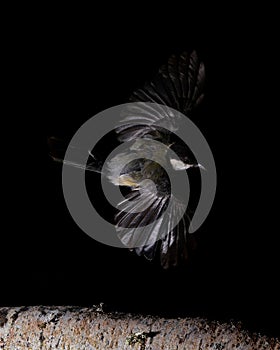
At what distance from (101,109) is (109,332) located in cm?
77

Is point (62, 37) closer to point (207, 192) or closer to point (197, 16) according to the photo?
point (197, 16)

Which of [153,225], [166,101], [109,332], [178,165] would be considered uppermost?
[166,101]

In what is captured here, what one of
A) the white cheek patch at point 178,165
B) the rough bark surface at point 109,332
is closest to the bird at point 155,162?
the white cheek patch at point 178,165

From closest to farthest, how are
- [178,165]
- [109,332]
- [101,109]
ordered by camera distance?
[109,332], [178,165], [101,109]

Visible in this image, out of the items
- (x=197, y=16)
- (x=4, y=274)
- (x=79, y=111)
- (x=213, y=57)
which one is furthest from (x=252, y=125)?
(x=4, y=274)

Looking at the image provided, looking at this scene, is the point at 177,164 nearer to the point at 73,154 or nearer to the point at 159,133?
the point at 159,133

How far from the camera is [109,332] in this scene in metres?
0.74

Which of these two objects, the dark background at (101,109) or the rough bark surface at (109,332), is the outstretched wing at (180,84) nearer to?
the dark background at (101,109)

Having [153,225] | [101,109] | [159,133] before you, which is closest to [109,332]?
[153,225]

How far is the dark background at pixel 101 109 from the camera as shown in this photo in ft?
3.73

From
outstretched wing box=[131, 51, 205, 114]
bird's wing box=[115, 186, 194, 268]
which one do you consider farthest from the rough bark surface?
outstretched wing box=[131, 51, 205, 114]

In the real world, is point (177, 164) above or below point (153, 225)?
above

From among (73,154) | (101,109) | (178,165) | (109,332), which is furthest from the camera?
(101,109)

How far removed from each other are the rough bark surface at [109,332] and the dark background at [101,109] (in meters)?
0.30
